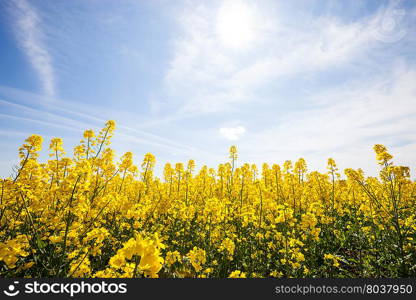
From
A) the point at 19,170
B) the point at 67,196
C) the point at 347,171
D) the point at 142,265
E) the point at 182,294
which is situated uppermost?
the point at 347,171

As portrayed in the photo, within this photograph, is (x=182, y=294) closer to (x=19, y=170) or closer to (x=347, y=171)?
(x=19, y=170)

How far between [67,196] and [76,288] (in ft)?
4.94

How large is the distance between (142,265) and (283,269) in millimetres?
3236

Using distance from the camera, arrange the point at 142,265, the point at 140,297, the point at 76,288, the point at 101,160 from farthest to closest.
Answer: the point at 101,160, the point at 76,288, the point at 140,297, the point at 142,265

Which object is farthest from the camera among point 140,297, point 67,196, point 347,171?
point 347,171

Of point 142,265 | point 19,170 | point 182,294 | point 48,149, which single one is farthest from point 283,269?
point 48,149

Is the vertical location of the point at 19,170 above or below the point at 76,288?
above

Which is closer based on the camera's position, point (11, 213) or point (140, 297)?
point (140, 297)

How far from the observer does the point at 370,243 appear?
433 cm

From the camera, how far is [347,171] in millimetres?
5016

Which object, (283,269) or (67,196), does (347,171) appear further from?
(67,196)

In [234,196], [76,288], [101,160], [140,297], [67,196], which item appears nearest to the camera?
[140,297]

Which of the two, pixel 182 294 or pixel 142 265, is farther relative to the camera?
pixel 182 294

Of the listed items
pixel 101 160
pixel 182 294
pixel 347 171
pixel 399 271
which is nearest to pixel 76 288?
pixel 182 294
